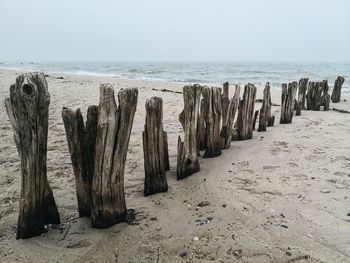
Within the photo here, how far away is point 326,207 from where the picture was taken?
12.1ft

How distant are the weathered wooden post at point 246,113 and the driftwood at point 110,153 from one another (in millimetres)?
3599

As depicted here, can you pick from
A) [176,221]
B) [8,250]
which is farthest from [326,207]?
[8,250]

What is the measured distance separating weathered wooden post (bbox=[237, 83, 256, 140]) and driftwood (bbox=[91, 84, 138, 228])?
3599 mm

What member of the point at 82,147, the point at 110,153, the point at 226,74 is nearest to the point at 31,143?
the point at 82,147

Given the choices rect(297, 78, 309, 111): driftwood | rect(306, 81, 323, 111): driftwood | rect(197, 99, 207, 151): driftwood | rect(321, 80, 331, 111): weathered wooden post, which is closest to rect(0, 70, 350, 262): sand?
rect(197, 99, 207, 151): driftwood

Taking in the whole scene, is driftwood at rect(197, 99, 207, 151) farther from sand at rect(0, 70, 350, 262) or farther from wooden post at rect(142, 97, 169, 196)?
wooden post at rect(142, 97, 169, 196)

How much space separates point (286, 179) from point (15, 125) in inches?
135

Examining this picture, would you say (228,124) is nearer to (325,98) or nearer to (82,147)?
(82,147)

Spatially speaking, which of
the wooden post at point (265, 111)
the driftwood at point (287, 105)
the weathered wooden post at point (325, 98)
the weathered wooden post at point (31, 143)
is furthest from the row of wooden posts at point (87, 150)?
the weathered wooden post at point (325, 98)

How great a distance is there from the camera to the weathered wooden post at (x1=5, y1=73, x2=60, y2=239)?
2.91 meters

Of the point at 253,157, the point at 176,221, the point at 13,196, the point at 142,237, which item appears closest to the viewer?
the point at 142,237

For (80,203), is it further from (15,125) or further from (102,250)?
(15,125)

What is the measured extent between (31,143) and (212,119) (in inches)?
117

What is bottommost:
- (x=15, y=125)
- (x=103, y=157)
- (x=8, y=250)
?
(x=8, y=250)
